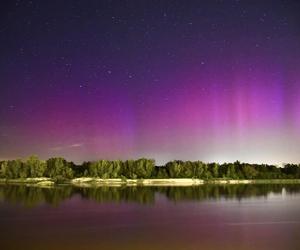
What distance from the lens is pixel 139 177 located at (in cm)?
11088

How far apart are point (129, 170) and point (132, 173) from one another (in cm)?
139

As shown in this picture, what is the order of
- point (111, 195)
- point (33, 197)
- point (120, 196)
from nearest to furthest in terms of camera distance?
1. point (33, 197)
2. point (120, 196)
3. point (111, 195)

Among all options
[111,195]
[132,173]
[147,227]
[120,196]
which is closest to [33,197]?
[111,195]

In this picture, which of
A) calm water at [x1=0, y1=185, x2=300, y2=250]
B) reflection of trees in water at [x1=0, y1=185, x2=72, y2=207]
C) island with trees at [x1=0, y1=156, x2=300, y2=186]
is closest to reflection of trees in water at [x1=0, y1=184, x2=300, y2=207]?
reflection of trees in water at [x1=0, y1=185, x2=72, y2=207]

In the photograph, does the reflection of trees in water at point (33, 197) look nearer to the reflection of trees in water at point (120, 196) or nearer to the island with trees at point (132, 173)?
the reflection of trees in water at point (120, 196)

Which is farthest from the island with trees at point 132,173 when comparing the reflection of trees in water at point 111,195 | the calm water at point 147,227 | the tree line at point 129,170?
the calm water at point 147,227

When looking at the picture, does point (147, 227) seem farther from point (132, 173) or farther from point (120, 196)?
point (132, 173)

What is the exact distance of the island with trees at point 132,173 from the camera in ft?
355

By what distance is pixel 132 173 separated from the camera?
112 meters

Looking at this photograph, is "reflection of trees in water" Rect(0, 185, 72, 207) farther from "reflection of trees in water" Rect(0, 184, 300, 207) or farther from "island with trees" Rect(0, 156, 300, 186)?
"island with trees" Rect(0, 156, 300, 186)

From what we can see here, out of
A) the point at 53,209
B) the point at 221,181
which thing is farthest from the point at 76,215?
the point at 221,181

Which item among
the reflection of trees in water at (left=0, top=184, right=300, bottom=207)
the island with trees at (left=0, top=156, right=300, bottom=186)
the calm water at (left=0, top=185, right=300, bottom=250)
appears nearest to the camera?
the calm water at (left=0, top=185, right=300, bottom=250)

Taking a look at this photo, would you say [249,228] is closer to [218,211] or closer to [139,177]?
[218,211]

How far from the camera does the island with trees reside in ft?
355
